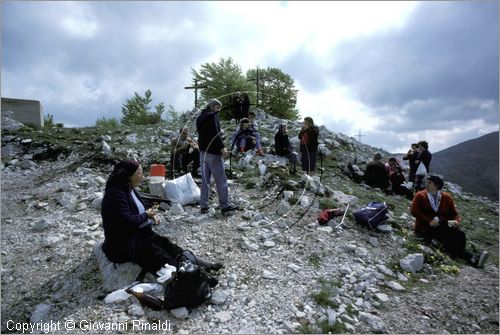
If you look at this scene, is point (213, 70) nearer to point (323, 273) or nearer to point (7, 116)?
point (7, 116)

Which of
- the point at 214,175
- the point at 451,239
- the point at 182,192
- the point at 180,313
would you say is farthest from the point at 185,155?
the point at 451,239

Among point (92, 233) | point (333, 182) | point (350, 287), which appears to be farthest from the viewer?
point (333, 182)

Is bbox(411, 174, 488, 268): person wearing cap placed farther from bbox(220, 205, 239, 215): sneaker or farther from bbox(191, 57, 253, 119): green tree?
bbox(191, 57, 253, 119): green tree

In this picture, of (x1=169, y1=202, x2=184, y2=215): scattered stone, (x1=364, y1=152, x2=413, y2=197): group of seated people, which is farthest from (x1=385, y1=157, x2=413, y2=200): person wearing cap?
(x1=169, y1=202, x2=184, y2=215): scattered stone

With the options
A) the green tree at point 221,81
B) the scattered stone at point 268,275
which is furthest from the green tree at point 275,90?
the scattered stone at point 268,275

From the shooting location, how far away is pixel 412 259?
5109mm

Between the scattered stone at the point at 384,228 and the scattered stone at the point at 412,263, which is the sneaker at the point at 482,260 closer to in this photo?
the scattered stone at the point at 412,263

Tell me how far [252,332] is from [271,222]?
283 cm

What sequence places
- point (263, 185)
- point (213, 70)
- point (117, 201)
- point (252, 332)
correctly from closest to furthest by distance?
point (252, 332) < point (117, 201) < point (263, 185) < point (213, 70)

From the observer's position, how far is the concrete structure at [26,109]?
16.6 m

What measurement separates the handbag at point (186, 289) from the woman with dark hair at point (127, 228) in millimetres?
473

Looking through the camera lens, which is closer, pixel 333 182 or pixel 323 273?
pixel 323 273

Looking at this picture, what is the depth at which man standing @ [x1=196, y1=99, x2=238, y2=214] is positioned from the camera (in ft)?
20.3

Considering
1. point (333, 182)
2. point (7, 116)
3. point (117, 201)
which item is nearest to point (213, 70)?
point (7, 116)
